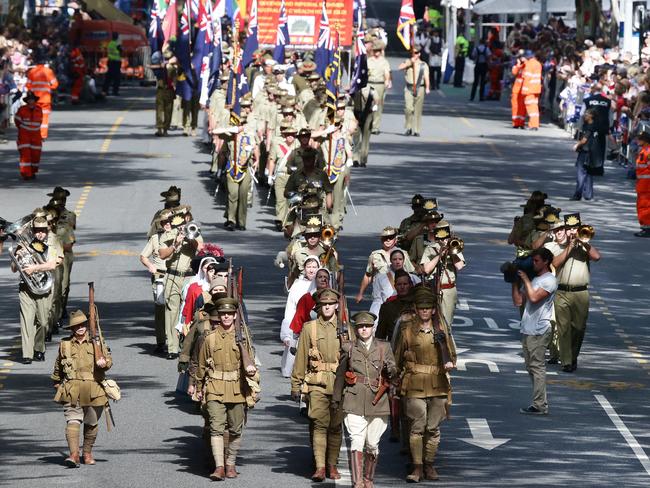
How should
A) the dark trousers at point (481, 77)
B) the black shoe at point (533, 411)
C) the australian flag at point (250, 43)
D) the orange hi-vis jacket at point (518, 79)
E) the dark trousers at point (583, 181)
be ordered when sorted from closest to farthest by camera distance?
the black shoe at point (533, 411) → the dark trousers at point (583, 181) → the australian flag at point (250, 43) → the orange hi-vis jacket at point (518, 79) → the dark trousers at point (481, 77)

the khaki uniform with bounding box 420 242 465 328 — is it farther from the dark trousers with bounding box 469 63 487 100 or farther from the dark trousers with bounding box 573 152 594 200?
the dark trousers with bounding box 469 63 487 100

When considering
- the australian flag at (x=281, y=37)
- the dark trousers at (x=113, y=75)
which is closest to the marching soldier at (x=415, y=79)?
the australian flag at (x=281, y=37)

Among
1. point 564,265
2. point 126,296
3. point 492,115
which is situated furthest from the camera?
point 492,115

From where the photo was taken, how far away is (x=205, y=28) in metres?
39.1

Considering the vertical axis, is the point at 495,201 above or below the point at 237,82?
below

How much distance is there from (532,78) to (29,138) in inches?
617

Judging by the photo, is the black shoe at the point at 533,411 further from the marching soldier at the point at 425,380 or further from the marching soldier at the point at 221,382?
the marching soldier at the point at 221,382

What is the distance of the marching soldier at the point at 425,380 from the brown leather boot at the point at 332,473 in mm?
661

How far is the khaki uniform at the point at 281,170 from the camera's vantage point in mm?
29375

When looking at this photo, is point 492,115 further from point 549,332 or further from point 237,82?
point 549,332

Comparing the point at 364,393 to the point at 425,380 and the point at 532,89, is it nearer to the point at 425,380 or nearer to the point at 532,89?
the point at 425,380

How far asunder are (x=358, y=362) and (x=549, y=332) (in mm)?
3881

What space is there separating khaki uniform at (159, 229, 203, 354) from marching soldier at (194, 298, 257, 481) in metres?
5.06

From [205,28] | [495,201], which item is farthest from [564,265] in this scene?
[205,28]
